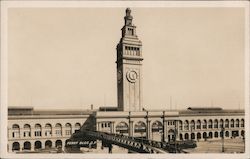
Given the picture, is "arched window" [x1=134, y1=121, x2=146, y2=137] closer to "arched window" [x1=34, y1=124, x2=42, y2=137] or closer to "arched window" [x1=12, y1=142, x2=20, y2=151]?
"arched window" [x1=34, y1=124, x2=42, y2=137]

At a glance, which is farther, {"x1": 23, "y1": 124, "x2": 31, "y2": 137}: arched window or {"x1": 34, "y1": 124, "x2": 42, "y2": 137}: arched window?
{"x1": 34, "y1": 124, "x2": 42, "y2": 137}: arched window

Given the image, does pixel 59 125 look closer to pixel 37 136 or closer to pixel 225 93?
pixel 37 136

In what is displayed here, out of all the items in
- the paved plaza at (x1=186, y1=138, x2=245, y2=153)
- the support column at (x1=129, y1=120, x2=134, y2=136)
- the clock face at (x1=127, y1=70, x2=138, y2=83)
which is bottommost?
the paved plaza at (x1=186, y1=138, x2=245, y2=153)

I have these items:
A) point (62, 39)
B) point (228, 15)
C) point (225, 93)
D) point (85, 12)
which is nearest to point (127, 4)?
point (85, 12)

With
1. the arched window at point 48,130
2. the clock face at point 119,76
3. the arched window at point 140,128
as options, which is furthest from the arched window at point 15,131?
the arched window at point 140,128

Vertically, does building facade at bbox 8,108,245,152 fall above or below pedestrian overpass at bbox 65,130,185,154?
above

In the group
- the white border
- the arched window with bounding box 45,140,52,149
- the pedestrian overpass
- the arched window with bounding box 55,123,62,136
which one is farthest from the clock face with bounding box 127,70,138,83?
the arched window with bounding box 45,140,52,149

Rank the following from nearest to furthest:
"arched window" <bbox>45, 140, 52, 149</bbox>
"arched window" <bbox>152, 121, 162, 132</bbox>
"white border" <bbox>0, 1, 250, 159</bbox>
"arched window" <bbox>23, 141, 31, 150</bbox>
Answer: "white border" <bbox>0, 1, 250, 159</bbox>, "arched window" <bbox>23, 141, 31, 150</bbox>, "arched window" <bbox>45, 140, 52, 149</bbox>, "arched window" <bbox>152, 121, 162, 132</bbox>

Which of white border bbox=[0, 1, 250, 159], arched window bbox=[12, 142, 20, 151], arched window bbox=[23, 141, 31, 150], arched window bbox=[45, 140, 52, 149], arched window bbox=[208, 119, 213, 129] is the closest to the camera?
white border bbox=[0, 1, 250, 159]

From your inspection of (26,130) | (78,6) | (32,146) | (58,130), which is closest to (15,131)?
(26,130)

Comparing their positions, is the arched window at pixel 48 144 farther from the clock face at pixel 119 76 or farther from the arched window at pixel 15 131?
the clock face at pixel 119 76

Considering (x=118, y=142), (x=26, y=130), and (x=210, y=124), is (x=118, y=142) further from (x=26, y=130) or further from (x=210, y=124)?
(x=210, y=124)
